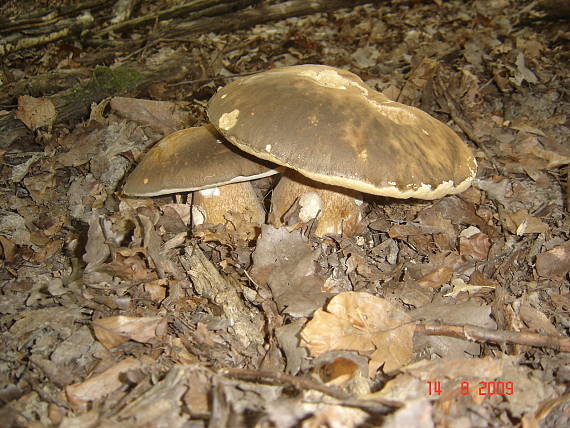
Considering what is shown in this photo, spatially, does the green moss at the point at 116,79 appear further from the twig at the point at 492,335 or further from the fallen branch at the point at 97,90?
the twig at the point at 492,335

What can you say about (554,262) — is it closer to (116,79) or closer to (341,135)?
(341,135)

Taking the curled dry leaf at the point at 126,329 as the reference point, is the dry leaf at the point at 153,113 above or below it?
above

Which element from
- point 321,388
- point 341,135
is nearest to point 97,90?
point 341,135

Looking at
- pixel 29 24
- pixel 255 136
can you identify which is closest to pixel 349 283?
pixel 255 136

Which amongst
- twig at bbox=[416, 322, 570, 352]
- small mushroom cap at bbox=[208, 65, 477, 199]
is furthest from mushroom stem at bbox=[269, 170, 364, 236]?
twig at bbox=[416, 322, 570, 352]

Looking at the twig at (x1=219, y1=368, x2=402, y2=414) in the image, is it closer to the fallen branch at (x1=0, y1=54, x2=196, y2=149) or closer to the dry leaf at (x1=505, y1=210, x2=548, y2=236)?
the dry leaf at (x1=505, y1=210, x2=548, y2=236)

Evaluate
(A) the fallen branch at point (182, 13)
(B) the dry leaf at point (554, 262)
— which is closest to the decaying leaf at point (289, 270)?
(B) the dry leaf at point (554, 262)

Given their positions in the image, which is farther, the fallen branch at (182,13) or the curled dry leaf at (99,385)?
the fallen branch at (182,13)
